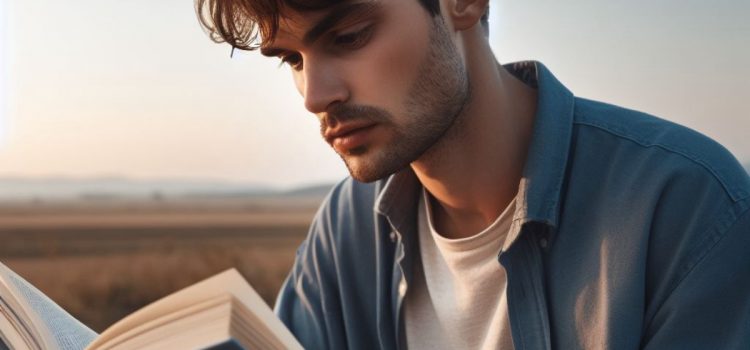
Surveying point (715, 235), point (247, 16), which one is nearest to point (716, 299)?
point (715, 235)

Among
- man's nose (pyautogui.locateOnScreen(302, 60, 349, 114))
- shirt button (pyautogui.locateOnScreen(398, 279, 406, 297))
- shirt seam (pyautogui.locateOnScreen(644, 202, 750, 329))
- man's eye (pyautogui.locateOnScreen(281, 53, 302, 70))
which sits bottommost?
shirt seam (pyautogui.locateOnScreen(644, 202, 750, 329))

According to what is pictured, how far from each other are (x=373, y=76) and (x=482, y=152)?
0.78 ft

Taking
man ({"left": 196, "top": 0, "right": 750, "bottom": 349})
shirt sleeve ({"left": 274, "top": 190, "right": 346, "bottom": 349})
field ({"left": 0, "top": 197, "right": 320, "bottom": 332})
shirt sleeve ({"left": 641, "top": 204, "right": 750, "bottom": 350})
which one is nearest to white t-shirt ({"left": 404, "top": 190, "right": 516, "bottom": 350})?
man ({"left": 196, "top": 0, "right": 750, "bottom": 349})

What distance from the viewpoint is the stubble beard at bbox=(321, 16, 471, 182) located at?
1.68m

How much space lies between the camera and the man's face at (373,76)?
164cm

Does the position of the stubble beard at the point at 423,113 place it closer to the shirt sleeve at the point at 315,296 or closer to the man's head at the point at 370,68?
the man's head at the point at 370,68

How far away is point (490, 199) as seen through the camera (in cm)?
180

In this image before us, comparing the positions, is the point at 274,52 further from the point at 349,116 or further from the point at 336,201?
the point at 336,201

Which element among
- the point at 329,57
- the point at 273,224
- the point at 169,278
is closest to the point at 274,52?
the point at 329,57

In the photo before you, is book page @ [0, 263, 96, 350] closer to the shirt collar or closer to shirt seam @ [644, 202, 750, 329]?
the shirt collar

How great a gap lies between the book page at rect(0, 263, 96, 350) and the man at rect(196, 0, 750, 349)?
460 millimetres

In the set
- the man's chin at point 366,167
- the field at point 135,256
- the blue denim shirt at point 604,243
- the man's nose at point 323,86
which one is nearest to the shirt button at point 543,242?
the blue denim shirt at point 604,243

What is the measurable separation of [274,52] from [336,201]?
42 cm

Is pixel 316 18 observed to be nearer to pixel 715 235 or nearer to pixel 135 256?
pixel 715 235
